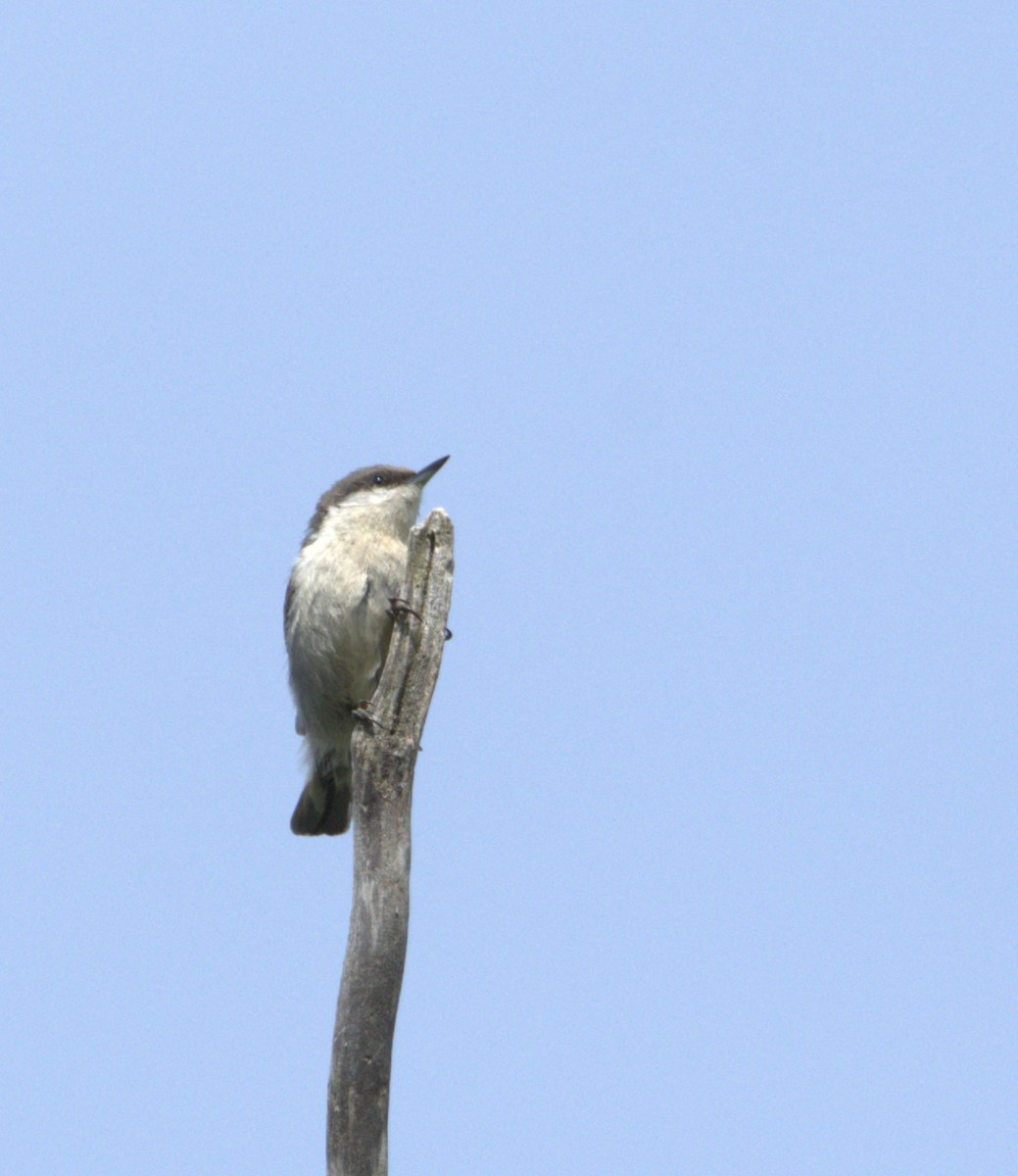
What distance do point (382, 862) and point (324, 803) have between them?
3180mm

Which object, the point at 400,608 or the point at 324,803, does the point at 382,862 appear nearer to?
A: the point at 400,608

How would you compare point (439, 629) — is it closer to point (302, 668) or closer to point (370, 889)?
point (370, 889)

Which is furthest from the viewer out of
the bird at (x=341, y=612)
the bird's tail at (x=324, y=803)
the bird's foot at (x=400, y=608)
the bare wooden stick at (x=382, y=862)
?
the bird's tail at (x=324, y=803)

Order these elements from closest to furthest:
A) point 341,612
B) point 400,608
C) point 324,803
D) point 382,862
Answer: point 382,862 < point 400,608 < point 341,612 < point 324,803

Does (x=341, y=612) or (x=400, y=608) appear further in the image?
(x=341, y=612)

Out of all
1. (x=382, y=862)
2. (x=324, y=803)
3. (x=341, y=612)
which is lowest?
(x=382, y=862)

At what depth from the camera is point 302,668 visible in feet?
32.6

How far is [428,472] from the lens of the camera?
33.4ft

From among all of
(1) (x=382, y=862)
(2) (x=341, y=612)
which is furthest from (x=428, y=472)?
(1) (x=382, y=862)

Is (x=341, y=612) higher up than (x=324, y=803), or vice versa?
(x=341, y=612)

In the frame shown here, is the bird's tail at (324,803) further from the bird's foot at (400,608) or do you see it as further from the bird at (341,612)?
the bird's foot at (400,608)

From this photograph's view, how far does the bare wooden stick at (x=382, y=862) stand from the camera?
278 inches

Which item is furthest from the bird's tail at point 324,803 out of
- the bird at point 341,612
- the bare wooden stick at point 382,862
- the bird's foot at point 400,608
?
the bare wooden stick at point 382,862

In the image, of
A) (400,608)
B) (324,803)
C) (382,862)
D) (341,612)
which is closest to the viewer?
(382,862)
